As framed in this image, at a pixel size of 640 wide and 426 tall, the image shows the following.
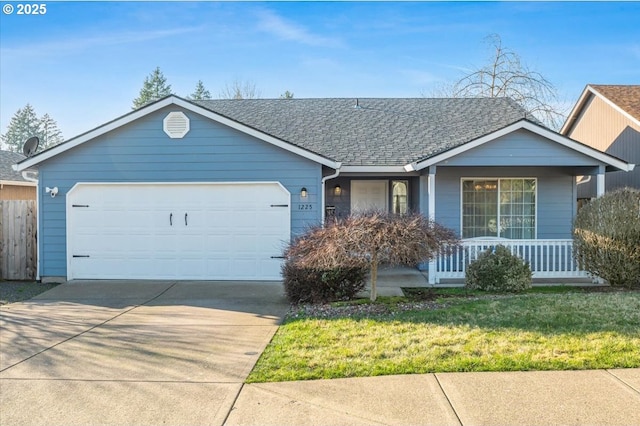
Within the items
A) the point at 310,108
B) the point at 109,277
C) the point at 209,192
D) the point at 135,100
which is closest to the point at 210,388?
the point at 209,192

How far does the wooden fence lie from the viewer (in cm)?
1054

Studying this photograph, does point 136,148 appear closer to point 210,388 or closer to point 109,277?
point 109,277

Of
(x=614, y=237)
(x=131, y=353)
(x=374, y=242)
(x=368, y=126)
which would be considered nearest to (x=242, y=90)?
(x=368, y=126)

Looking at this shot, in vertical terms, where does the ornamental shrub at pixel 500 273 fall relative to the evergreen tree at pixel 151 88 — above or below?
below

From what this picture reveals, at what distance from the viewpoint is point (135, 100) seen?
46.4m

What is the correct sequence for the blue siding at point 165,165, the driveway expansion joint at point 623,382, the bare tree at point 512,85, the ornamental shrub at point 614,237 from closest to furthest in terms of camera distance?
the driveway expansion joint at point 623,382 < the ornamental shrub at point 614,237 < the blue siding at point 165,165 < the bare tree at point 512,85

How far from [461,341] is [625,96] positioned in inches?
529

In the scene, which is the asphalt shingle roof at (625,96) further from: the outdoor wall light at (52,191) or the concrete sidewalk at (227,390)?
the outdoor wall light at (52,191)

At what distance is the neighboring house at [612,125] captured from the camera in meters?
13.8

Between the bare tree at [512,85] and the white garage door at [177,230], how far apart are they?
62.9 feet

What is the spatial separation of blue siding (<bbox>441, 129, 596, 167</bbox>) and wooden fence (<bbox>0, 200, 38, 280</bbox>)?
30.2 ft

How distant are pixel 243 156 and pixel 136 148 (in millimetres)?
2322

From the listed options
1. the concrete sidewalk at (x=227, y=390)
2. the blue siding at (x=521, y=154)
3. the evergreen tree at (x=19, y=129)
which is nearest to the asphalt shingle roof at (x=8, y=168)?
the concrete sidewalk at (x=227, y=390)

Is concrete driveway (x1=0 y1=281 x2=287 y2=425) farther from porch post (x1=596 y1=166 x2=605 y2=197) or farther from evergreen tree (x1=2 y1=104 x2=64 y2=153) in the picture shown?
evergreen tree (x1=2 y1=104 x2=64 y2=153)
